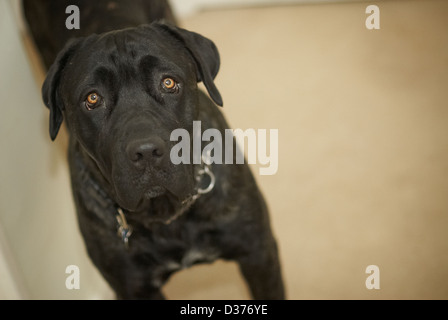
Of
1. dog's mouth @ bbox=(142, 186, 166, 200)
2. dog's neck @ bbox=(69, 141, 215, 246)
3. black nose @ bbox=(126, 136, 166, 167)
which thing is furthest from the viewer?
dog's neck @ bbox=(69, 141, 215, 246)

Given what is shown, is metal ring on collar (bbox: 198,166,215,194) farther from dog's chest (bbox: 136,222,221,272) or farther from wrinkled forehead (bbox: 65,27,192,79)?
wrinkled forehead (bbox: 65,27,192,79)

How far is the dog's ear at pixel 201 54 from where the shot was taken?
66.4 inches

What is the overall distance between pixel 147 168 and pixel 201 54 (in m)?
0.40

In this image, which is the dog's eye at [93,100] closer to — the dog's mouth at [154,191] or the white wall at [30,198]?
the dog's mouth at [154,191]

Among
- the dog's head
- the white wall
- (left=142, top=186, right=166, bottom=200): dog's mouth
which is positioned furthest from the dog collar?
the white wall

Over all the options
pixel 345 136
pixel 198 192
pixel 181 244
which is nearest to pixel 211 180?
pixel 198 192

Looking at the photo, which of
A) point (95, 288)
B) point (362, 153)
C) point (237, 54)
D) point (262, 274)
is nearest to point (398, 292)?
point (262, 274)

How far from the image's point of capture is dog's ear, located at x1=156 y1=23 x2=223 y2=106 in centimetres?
169

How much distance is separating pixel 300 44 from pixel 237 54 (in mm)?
381

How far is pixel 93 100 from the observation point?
5.30 ft

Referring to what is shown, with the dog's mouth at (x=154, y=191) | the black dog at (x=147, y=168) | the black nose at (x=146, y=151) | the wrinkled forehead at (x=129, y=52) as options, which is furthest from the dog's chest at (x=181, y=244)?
the wrinkled forehead at (x=129, y=52)

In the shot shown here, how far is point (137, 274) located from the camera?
1.88 m

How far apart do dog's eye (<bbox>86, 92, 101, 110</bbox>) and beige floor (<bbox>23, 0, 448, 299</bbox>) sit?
1.12m
